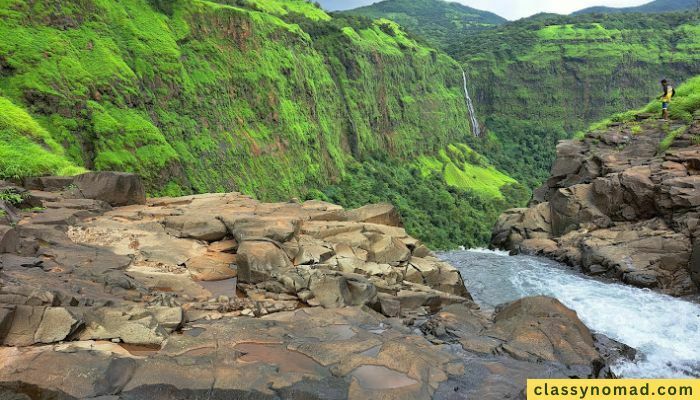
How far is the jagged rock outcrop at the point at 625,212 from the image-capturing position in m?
22.8

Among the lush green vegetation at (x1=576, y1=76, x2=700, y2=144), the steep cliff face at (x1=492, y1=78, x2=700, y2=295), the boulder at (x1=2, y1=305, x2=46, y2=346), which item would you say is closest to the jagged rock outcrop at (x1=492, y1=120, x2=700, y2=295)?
the steep cliff face at (x1=492, y1=78, x2=700, y2=295)

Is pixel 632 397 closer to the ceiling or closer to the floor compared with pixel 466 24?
closer to the floor

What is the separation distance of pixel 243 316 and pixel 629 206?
82.6 ft

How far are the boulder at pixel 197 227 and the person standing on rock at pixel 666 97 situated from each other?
27.7 metres

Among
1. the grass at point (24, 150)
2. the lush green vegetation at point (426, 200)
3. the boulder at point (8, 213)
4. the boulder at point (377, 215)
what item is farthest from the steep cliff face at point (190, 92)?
the boulder at point (377, 215)

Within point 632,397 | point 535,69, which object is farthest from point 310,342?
point 535,69

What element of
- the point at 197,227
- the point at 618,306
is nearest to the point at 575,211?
the point at 618,306

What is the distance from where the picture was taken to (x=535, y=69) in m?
110

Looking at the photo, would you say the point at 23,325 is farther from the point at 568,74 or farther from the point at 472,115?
the point at 568,74

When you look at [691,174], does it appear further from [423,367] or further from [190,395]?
[190,395]

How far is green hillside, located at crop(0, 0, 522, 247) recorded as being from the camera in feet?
78.4

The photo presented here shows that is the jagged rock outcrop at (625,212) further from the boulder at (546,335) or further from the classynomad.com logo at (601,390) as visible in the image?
the classynomad.com logo at (601,390)

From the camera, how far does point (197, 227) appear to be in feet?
47.4

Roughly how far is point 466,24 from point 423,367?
200m
